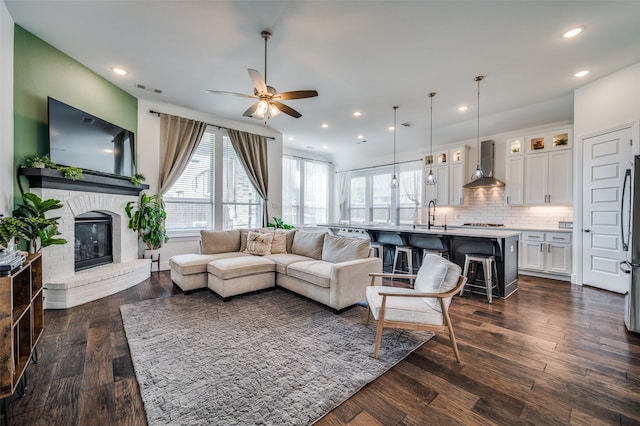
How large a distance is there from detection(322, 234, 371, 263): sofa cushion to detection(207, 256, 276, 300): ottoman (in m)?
0.84

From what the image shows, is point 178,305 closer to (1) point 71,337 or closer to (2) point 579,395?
(1) point 71,337

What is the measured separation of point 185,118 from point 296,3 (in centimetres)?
376

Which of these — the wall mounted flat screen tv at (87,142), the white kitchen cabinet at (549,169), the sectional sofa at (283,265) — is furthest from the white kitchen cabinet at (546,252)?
the wall mounted flat screen tv at (87,142)

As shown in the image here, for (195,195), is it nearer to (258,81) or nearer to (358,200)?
(258,81)

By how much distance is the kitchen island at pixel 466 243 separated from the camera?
385 cm

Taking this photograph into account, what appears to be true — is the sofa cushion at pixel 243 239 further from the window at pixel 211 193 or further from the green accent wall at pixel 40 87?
the green accent wall at pixel 40 87

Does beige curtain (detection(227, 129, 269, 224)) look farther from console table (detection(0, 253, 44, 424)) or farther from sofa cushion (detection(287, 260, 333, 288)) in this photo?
console table (detection(0, 253, 44, 424))

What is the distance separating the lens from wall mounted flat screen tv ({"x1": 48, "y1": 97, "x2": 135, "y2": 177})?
3.43 m

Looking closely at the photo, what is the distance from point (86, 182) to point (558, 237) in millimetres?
7742

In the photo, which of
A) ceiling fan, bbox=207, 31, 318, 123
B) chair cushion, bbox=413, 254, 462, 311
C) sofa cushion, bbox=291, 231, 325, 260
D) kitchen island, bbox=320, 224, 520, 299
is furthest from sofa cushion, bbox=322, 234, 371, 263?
ceiling fan, bbox=207, 31, 318, 123

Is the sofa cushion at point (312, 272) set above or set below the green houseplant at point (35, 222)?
below

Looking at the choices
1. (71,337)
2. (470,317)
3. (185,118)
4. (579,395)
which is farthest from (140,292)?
(579,395)

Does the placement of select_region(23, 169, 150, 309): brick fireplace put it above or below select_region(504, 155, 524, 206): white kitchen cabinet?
below

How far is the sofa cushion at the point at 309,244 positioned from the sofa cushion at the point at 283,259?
0.11 metres
